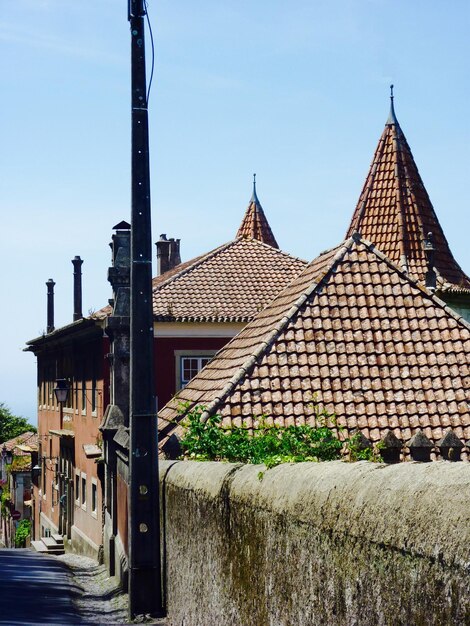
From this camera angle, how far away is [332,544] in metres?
4.42

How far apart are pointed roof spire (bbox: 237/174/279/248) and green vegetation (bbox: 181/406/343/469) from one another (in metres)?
27.2

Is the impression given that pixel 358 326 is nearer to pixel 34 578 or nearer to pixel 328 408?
pixel 328 408

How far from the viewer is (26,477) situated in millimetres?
68312

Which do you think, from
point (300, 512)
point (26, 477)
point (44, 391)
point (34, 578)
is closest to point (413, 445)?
point (34, 578)

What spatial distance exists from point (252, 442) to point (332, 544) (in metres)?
10.9

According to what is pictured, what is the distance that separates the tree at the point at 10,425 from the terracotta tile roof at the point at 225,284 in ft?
195

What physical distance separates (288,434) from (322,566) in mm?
11289

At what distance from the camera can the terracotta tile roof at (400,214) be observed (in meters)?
30.5

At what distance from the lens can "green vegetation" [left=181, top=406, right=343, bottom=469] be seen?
1517 cm

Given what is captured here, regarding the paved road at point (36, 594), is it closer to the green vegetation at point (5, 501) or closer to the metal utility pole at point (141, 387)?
the metal utility pole at point (141, 387)

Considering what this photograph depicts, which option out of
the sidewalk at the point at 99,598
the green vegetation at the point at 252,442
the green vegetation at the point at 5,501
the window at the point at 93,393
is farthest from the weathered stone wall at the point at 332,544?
the green vegetation at the point at 5,501

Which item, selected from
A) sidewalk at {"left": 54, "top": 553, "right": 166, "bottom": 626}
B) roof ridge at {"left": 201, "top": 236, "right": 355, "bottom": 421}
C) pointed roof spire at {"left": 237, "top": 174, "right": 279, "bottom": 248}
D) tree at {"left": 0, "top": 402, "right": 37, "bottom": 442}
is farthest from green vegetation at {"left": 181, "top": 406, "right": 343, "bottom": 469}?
tree at {"left": 0, "top": 402, "right": 37, "bottom": 442}

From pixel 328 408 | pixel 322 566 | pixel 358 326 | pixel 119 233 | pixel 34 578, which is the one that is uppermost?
pixel 119 233

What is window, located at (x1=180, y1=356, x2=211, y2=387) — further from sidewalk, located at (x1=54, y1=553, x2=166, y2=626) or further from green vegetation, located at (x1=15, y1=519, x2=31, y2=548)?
green vegetation, located at (x1=15, y1=519, x2=31, y2=548)
